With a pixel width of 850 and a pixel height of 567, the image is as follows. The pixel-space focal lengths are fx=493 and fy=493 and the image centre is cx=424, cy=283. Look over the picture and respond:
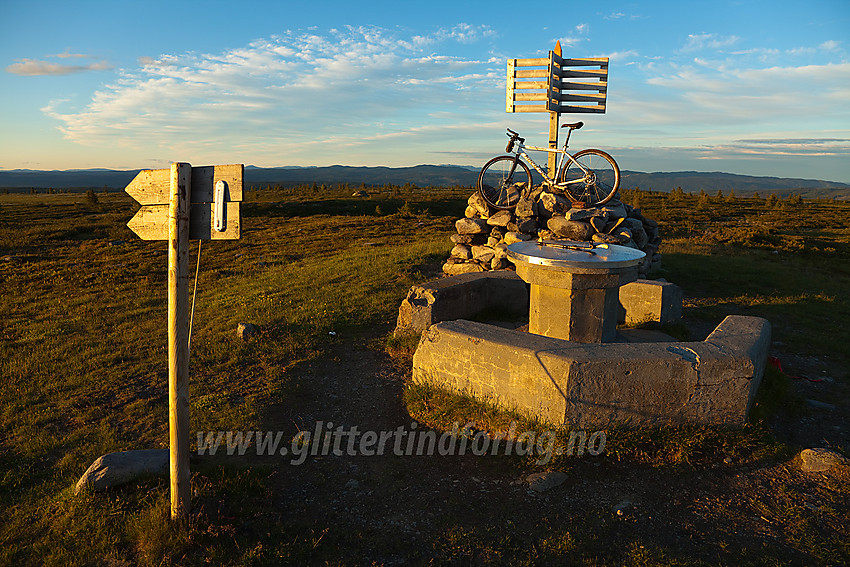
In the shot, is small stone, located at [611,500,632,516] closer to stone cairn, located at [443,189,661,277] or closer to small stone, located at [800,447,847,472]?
small stone, located at [800,447,847,472]

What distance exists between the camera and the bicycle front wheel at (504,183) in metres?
11.7

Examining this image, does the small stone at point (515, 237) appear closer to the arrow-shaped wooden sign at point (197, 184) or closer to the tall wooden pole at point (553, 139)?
the tall wooden pole at point (553, 139)

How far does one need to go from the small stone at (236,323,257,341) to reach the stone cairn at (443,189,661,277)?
508cm

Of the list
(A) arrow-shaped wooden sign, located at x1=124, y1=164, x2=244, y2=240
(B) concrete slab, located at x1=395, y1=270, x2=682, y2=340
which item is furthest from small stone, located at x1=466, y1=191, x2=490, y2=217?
(A) arrow-shaped wooden sign, located at x1=124, y1=164, x2=244, y2=240

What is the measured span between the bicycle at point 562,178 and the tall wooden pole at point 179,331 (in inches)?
335

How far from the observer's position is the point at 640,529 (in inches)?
163

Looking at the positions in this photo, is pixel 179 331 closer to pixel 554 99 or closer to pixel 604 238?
pixel 604 238

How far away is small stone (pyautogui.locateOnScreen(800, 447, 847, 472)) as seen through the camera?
16.1ft

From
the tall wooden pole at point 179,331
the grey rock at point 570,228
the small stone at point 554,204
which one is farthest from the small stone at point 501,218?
the tall wooden pole at point 179,331

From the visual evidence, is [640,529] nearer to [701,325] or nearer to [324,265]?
[701,325]

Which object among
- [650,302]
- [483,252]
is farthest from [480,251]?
[650,302]

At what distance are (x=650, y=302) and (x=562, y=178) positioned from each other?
3.70 metres

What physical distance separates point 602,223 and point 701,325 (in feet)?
9.45

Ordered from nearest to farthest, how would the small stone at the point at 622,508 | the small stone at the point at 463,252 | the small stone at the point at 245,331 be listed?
the small stone at the point at 622,508 → the small stone at the point at 245,331 → the small stone at the point at 463,252
